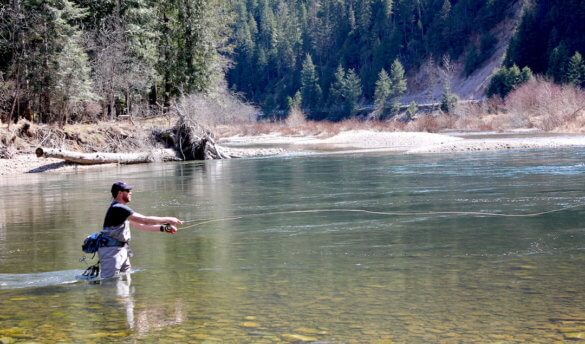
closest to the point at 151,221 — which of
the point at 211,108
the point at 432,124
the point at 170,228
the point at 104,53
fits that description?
the point at 170,228

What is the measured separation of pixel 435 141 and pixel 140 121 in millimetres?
20066

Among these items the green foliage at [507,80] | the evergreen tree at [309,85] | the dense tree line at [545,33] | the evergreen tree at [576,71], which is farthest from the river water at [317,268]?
the evergreen tree at [309,85]

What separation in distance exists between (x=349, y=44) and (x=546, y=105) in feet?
329

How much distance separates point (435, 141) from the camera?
53656mm

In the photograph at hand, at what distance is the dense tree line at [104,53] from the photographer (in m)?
42.0

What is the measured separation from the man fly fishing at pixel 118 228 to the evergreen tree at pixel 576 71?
294 ft

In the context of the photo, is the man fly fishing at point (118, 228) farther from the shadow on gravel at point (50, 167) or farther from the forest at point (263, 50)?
the forest at point (263, 50)

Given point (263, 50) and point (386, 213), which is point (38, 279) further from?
point (263, 50)

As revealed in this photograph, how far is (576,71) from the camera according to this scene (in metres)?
93.9

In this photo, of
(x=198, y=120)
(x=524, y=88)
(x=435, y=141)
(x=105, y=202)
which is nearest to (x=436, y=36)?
(x=524, y=88)

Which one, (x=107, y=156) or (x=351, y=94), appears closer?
(x=107, y=156)

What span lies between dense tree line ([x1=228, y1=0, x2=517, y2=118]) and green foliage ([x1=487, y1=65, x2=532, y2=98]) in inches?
1146

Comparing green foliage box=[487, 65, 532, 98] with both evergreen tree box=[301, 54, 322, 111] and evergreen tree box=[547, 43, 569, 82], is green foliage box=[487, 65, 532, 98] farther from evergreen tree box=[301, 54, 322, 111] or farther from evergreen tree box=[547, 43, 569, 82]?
evergreen tree box=[301, 54, 322, 111]

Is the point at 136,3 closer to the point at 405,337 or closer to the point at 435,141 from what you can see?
the point at 435,141
